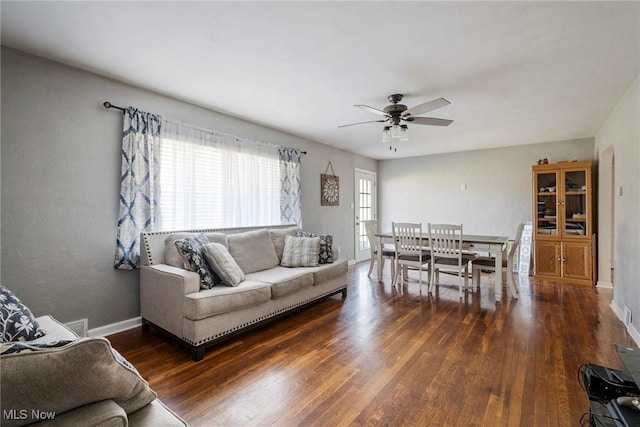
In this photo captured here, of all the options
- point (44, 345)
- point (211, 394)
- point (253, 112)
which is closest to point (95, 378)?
point (44, 345)

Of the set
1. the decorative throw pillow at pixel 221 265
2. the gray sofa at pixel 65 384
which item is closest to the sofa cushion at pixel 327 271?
the decorative throw pillow at pixel 221 265

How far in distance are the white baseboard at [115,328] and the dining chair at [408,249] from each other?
3.29 meters

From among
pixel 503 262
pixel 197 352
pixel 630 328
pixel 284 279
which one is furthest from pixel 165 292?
pixel 630 328

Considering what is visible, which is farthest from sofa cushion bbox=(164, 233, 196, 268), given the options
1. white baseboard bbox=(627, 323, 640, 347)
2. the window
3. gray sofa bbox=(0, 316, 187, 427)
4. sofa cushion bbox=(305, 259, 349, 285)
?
white baseboard bbox=(627, 323, 640, 347)

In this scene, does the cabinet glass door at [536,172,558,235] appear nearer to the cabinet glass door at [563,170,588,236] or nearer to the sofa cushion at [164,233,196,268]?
the cabinet glass door at [563,170,588,236]

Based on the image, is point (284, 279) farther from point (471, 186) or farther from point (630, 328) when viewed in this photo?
point (471, 186)

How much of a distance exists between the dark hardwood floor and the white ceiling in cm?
236

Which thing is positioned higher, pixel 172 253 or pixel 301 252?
pixel 172 253

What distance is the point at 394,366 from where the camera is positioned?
2.30 m

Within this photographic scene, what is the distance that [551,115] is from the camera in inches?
157

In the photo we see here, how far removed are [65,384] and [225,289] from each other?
193cm

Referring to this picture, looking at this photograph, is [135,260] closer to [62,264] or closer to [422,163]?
[62,264]

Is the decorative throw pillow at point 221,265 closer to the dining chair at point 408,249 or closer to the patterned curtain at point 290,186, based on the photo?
the patterned curtain at point 290,186

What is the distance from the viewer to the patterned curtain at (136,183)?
2.93 m
